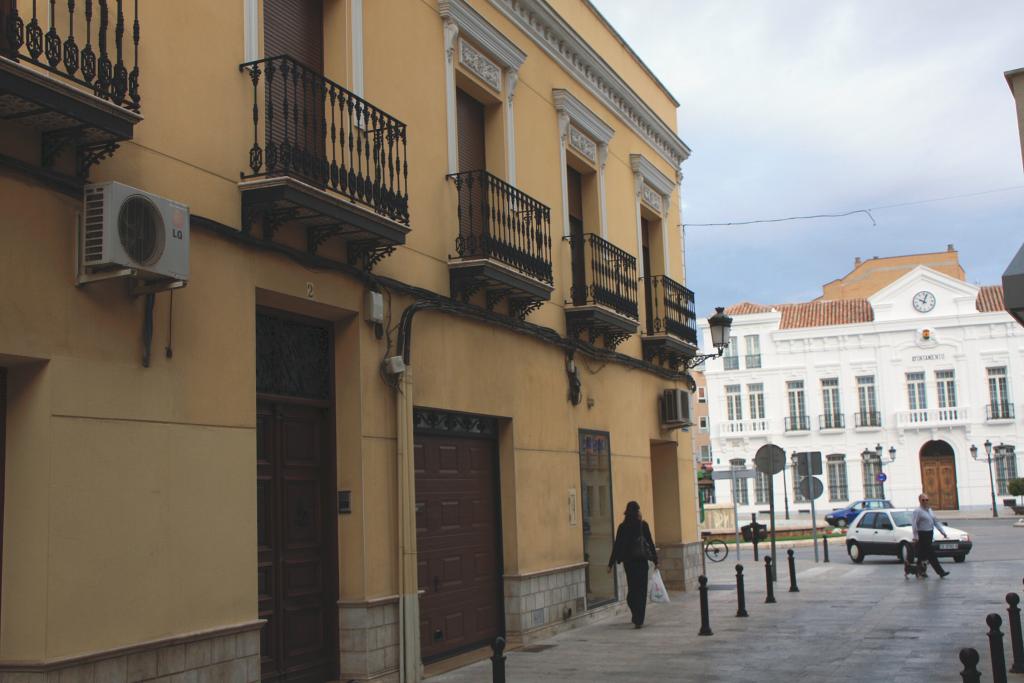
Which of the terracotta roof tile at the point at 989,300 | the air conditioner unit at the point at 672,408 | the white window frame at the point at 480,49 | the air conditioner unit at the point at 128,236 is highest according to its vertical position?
the terracotta roof tile at the point at 989,300

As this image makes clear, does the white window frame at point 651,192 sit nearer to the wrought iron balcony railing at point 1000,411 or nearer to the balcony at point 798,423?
the wrought iron balcony railing at point 1000,411

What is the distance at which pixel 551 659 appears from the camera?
11.5m

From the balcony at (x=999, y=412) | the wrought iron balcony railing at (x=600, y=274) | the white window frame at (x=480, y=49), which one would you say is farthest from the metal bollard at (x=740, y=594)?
the balcony at (x=999, y=412)

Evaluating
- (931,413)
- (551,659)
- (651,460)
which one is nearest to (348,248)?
(551,659)

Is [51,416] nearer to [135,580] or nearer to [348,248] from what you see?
[135,580]

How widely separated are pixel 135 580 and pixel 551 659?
5866mm

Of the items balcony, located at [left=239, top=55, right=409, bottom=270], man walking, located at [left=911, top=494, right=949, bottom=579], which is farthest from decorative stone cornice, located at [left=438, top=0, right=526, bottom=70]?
man walking, located at [left=911, top=494, right=949, bottom=579]

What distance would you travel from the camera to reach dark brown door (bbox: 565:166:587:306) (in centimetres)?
1489

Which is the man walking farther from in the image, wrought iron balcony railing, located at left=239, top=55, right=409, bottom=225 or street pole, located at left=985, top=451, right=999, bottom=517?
street pole, located at left=985, top=451, right=999, bottom=517

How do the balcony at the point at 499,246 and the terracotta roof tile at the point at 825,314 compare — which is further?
the terracotta roof tile at the point at 825,314

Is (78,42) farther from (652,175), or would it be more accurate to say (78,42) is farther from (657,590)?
(652,175)

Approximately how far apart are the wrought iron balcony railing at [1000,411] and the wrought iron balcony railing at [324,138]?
51.3 m

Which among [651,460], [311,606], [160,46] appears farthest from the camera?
[651,460]

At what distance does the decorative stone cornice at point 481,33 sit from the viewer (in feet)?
38.6
